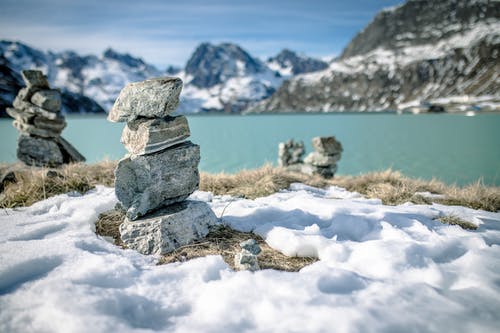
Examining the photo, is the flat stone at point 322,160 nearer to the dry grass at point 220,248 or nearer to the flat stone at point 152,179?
A: the dry grass at point 220,248

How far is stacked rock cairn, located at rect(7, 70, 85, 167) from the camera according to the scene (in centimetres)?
1315

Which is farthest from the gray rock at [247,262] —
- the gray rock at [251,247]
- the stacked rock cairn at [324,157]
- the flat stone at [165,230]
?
the stacked rock cairn at [324,157]

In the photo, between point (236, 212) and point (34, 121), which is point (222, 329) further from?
point (34, 121)

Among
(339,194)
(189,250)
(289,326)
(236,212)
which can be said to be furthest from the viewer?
(339,194)

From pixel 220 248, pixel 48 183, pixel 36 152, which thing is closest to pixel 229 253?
pixel 220 248

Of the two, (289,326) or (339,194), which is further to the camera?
(339,194)

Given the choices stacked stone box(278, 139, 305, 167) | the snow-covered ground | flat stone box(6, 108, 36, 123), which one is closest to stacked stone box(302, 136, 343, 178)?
stacked stone box(278, 139, 305, 167)

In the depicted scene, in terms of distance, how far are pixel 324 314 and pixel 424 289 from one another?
134 cm

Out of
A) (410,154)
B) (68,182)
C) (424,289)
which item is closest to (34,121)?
(68,182)

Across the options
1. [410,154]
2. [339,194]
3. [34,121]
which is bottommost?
[410,154]

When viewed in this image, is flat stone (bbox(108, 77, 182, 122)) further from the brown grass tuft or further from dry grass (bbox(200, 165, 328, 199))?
dry grass (bbox(200, 165, 328, 199))

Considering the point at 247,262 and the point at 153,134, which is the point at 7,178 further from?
the point at 247,262

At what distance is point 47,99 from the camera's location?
13.1 metres

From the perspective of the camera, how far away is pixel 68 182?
8.42 m
